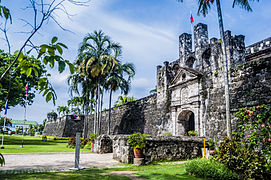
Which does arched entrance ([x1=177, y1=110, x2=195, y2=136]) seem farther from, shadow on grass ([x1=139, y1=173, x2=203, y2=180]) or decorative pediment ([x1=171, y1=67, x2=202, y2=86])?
shadow on grass ([x1=139, y1=173, x2=203, y2=180])

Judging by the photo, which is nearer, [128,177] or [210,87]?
[128,177]

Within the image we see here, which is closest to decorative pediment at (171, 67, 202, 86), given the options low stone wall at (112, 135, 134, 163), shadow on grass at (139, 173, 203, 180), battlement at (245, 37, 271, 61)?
battlement at (245, 37, 271, 61)

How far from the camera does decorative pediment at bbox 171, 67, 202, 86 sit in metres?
12.2

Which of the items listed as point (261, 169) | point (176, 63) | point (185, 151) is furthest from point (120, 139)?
point (176, 63)

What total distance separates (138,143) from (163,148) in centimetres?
135

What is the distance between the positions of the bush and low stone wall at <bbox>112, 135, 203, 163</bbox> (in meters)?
2.54

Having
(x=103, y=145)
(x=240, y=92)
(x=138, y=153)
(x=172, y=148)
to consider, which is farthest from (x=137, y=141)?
(x=240, y=92)

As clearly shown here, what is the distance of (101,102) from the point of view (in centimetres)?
1900

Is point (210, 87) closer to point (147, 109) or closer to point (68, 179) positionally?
point (147, 109)

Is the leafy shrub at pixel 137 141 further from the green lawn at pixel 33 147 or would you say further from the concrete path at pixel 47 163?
the green lawn at pixel 33 147

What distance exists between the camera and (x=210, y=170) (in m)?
5.14

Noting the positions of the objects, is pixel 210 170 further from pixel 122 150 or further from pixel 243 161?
pixel 122 150

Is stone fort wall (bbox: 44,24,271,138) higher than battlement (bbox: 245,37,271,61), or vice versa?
battlement (bbox: 245,37,271,61)

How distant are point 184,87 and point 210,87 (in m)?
2.14
